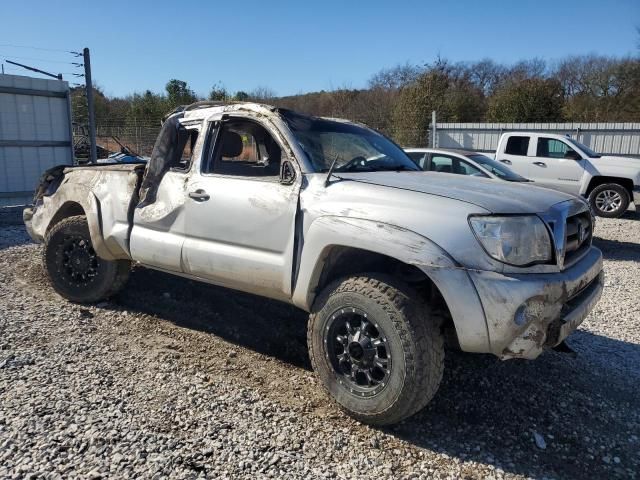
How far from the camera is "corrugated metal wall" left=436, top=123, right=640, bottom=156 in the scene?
1596 centimetres

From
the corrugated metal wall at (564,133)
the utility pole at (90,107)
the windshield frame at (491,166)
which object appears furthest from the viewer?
the corrugated metal wall at (564,133)

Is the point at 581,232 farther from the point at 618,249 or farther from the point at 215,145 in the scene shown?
the point at 618,249

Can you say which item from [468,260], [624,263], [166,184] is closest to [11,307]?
[166,184]

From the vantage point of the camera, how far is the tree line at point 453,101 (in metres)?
22.8

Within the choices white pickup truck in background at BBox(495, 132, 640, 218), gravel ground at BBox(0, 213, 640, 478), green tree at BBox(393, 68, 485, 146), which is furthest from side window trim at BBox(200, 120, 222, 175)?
green tree at BBox(393, 68, 485, 146)

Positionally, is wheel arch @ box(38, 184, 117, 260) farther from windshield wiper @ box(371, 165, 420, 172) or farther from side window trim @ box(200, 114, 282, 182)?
windshield wiper @ box(371, 165, 420, 172)

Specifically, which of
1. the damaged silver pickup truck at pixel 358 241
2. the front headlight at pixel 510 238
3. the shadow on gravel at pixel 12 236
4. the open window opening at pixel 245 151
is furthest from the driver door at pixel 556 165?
the shadow on gravel at pixel 12 236

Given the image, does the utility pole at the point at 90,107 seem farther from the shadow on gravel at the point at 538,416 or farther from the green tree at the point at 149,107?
the green tree at the point at 149,107

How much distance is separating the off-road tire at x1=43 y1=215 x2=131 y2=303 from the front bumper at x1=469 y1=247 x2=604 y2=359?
3.62m

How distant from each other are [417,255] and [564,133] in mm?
15700

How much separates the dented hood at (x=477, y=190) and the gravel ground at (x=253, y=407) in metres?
1.41

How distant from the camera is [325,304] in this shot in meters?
3.34

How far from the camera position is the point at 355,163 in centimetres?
396

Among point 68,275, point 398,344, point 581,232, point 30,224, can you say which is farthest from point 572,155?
point 30,224
